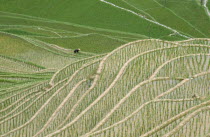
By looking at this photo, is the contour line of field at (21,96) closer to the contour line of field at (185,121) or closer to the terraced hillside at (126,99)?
the terraced hillside at (126,99)

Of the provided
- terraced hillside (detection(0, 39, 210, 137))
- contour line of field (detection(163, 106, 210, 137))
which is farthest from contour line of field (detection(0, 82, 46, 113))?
contour line of field (detection(163, 106, 210, 137))

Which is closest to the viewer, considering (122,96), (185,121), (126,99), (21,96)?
(185,121)

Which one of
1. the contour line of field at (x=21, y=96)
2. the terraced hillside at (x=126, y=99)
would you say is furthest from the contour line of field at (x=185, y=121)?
the contour line of field at (x=21, y=96)

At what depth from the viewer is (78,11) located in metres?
10.7

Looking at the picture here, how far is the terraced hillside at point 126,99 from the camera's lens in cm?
174

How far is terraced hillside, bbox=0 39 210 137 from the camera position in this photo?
5.70 feet

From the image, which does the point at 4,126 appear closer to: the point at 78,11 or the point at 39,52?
the point at 39,52

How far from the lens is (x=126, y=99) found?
2.01 metres

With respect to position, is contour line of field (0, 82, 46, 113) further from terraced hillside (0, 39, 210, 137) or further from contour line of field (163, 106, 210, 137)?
contour line of field (163, 106, 210, 137)

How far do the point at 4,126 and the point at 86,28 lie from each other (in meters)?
6.77

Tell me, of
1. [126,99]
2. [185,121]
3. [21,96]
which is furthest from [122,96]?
[21,96]

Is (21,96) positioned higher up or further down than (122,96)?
further down

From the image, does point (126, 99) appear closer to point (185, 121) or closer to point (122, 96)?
point (122, 96)

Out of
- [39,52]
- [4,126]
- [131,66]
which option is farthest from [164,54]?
[39,52]
